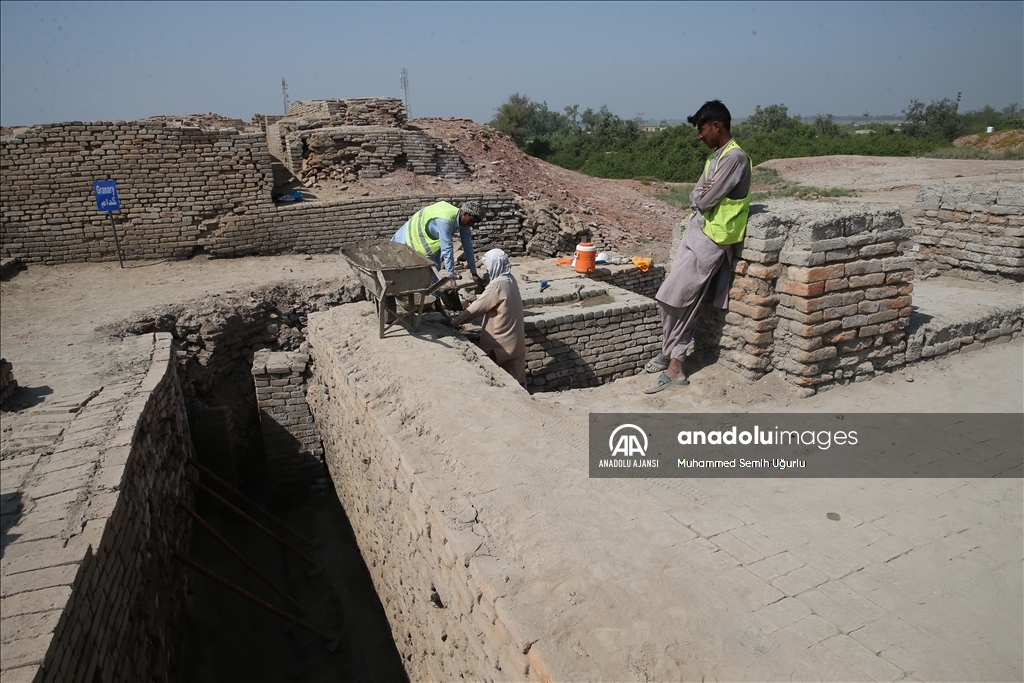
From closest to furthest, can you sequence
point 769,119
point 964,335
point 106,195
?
1. point 964,335
2. point 106,195
3. point 769,119

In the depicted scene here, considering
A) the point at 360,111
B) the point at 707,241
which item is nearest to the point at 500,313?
the point at 707,241

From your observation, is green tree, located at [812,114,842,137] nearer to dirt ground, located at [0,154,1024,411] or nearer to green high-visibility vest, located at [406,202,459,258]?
dirt ground, located at [0,154,1024,411]

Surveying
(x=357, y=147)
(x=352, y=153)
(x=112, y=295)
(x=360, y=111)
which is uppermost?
(x=360, y=111)

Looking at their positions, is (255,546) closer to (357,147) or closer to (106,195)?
(106,195)

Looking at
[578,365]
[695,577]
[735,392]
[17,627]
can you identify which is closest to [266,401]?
[578,365]

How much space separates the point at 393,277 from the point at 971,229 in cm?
551

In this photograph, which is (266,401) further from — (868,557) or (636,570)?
(868,557)

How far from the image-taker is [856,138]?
26.9m

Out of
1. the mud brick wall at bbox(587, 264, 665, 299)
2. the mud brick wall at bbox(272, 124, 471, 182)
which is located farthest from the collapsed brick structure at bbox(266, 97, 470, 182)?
the mud brick wall at bbox(587, 264, 665, 299)

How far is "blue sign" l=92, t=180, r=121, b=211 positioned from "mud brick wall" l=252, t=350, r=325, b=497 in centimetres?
475

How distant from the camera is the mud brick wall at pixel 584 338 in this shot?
6246 mm

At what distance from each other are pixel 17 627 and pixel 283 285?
6.17 meters

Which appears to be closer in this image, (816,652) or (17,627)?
(816,652)

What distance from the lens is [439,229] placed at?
5.59 m
